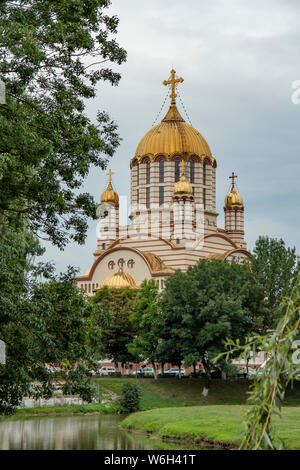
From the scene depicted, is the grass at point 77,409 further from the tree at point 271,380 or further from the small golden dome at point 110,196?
the tree at point 271,380

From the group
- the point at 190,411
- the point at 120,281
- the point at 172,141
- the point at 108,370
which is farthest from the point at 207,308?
the point at 172,141

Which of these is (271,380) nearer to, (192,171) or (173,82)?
(192,171)

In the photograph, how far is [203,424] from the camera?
25344 millimetres

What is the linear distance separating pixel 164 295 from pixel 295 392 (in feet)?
28.2

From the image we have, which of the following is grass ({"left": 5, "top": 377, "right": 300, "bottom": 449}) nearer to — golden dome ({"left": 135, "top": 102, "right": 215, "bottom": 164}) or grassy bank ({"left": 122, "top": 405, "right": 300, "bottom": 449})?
grassy bank ({"left": 122, "top": 405, "right": 300, "bottom": 449})

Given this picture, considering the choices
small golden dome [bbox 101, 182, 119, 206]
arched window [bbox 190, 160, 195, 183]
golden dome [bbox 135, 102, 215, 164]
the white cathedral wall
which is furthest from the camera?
small golden dome [bbox 101, 182, 119, 206]

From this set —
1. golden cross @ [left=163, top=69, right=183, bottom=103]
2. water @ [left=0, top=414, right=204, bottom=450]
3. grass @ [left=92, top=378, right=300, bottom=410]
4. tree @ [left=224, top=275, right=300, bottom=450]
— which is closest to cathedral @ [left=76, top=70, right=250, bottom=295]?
golden cross @ [left=163, top=69, right=183, bottom=103]

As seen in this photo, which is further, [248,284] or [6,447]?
[248,284]

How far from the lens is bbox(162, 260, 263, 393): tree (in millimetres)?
37969

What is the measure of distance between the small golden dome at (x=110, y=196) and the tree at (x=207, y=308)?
71.9 feet

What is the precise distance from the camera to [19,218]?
13469 millimetres

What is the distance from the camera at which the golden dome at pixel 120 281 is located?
2068 inches
